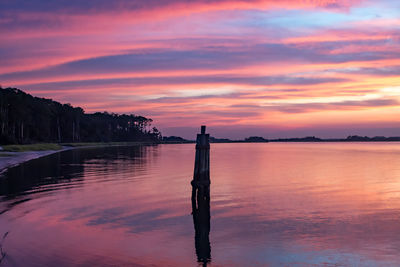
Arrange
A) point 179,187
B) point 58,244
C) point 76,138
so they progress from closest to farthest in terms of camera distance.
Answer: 1. point 58,244
2. point 179,187
3. point 76,138

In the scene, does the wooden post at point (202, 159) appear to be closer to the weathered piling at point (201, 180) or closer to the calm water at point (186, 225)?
the weathered piling at point (201, 180)

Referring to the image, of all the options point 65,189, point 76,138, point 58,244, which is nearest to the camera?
point 58,244

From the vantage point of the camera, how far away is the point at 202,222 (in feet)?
66.3

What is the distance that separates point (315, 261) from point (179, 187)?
2114 centimetres

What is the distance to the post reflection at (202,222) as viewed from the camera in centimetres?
1464

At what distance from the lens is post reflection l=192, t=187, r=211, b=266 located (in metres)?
14.6

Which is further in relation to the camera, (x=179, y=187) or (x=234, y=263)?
(x=179, y=187)

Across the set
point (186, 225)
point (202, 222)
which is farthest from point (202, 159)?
point (186, 225)

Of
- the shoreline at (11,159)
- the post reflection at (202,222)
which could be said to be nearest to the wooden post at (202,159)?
the post reflection at (202,222)

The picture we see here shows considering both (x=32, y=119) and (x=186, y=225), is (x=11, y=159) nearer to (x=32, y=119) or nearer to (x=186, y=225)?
(x=186, y=225)

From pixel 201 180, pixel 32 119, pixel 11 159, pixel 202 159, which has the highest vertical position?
pixel 32 119

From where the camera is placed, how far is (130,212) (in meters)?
22.4

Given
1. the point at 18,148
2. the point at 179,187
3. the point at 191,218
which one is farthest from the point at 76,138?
the point at 191,218

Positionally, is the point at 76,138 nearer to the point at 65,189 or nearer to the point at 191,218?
the point at 65,189
